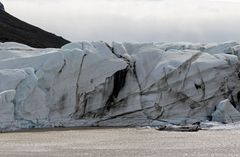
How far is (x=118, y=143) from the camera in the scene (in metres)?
22.8

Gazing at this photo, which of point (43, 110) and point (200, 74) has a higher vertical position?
point (200, 74)

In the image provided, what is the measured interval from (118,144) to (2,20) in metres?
75.7

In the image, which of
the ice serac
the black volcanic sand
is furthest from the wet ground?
the black volcanic sand

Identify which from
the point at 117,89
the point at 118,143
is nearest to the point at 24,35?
the point at 117,89

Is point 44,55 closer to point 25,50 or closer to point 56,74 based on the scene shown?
point 56,74

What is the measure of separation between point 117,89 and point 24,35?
57.9 m

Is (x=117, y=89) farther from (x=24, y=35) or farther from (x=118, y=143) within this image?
(x=24, y=35)

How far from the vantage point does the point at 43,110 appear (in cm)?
3120

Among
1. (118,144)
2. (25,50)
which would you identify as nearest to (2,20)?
(25,50)

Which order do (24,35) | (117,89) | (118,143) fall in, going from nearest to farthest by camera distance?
(118,143) → (117,89) → (24,35)

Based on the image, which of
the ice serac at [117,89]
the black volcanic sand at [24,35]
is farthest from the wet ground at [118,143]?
the black volcanic sand at [24,35]

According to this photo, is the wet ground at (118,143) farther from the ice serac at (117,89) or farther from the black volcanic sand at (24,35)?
the black volcanic sand at (24,35)

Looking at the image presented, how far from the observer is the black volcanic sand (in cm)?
8449

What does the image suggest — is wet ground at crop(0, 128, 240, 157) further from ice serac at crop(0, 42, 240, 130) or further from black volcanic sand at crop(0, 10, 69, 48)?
black volcanic sand at crop(0, 10, 69, 48)
